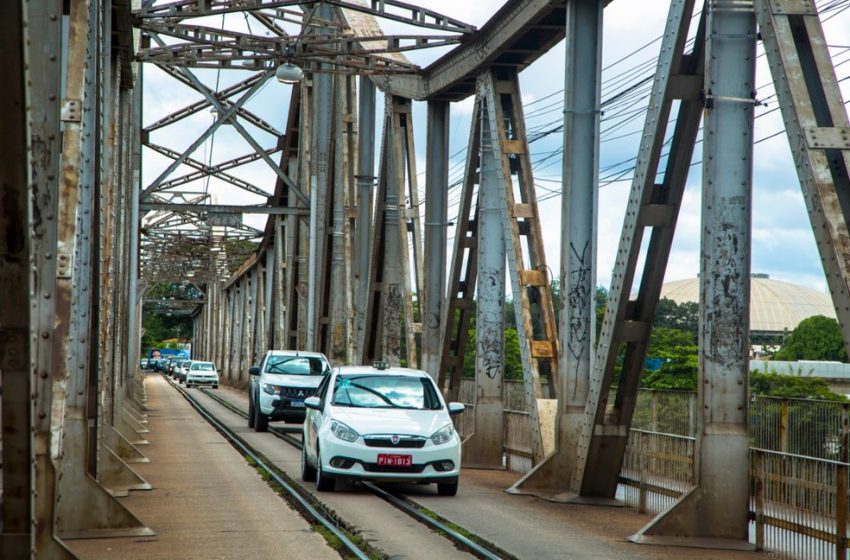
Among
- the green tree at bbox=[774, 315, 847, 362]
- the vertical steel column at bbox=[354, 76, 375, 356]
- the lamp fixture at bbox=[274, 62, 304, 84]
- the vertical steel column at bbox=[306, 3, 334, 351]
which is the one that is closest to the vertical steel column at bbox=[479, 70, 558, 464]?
the lamp fixture at bbox=[274, 62, 304, 84]

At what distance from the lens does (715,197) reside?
451 inches

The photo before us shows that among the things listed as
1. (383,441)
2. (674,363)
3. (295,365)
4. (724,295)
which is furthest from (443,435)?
(674,363)

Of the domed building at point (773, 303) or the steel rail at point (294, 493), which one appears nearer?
the steel rail at point (294, 493)

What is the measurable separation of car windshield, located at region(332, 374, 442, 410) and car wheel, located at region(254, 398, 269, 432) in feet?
40.5

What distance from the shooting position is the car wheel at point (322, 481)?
15.1 metres

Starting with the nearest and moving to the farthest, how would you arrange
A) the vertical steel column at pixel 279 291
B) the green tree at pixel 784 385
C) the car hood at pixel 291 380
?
the car hood at pixel 291 380
the green tree at pixel 784 385
the vertical steel column at pixel 279 291

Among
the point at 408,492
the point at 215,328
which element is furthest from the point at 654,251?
the point at 215,328

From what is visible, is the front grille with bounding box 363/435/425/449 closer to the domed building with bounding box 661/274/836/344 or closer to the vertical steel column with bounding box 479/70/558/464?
the vertical steel column with bounding box 479/70/558/464

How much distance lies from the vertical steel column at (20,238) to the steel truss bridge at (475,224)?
1 cm

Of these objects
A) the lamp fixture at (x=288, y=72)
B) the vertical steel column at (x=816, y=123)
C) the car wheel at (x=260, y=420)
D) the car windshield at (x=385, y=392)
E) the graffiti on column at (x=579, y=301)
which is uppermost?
the lamp fixture at (x=288, y=72)

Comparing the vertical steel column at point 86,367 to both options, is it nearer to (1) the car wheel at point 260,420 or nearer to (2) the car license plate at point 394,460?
(2) the car license plate at point 394,460

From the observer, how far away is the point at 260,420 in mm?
28672

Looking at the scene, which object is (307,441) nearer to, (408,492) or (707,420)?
(408,492)

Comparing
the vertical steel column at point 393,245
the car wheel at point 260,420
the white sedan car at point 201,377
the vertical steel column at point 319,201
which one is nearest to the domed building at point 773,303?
the white sedan car at point 201,377
